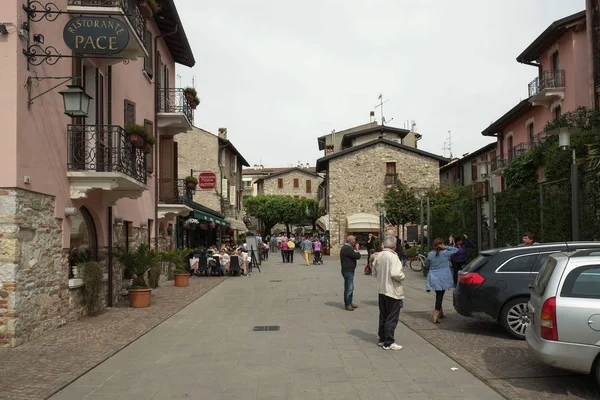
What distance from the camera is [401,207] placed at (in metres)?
37.6

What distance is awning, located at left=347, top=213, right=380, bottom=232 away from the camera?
4466 cm

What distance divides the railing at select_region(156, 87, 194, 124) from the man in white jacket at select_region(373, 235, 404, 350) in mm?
13807

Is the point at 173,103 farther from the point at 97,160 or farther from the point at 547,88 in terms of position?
the point at 547,88

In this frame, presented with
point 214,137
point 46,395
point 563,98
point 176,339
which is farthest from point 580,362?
point 214,137

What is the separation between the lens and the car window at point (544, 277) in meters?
6.78

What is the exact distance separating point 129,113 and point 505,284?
11447mm

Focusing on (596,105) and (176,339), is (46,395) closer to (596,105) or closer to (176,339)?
(176,339)

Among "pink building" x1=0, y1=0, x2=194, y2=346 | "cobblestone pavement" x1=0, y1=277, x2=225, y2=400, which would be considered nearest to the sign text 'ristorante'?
"pink building" x1=0, y1=0, x2=194, y2=346

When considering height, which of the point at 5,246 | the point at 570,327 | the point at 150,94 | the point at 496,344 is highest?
the point at 150,94

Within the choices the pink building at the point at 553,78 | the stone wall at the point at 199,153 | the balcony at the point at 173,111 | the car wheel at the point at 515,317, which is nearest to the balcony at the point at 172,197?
the balcony at the point at 173,111

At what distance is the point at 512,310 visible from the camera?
9859mm

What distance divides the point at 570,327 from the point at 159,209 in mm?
17306

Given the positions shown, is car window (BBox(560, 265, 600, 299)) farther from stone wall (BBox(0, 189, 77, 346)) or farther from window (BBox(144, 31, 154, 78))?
window (BBox(144, 31, 154, 78))

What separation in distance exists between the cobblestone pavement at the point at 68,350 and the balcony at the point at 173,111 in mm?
8164
